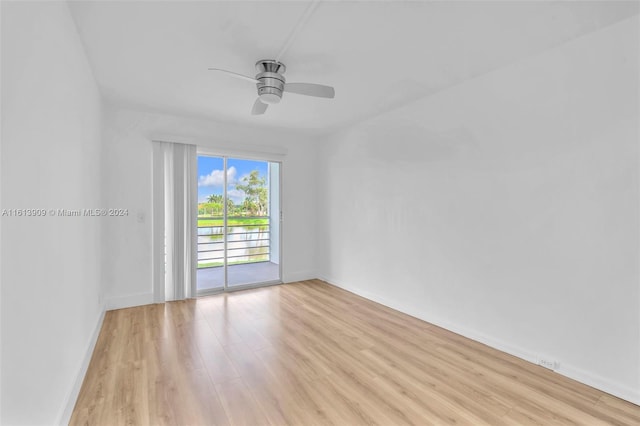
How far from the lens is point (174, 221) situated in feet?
13.0

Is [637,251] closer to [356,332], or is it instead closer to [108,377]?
[356,332]

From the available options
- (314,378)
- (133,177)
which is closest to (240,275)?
(133,177)

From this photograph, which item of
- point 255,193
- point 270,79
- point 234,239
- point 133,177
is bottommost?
point 234,239

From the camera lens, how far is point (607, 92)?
205 centimetres

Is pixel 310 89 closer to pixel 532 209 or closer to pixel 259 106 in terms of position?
pixel 259 106

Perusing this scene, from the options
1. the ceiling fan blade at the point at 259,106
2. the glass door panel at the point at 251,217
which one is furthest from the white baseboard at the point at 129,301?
the ceiling fan blade at the point at 259,106

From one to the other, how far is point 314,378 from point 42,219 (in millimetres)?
1895

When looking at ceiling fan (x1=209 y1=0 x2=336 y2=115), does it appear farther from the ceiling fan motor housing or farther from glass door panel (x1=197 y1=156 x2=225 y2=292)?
glass door panel (x1=197 y1=156 x2=225 y2=292)

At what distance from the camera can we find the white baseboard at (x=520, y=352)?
6.51 ft

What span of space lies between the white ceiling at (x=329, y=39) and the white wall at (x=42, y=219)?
Answer: 0.39 meters

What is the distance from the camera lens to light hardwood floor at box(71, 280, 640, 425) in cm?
181

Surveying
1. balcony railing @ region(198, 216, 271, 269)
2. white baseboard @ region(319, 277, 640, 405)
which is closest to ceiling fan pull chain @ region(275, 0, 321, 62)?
balcony railing @ region(198, 216, 271, 269)

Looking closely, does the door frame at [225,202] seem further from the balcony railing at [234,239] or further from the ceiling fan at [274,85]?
the ceiling fan at [274,85]

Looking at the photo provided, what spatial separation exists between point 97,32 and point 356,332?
3.23m
